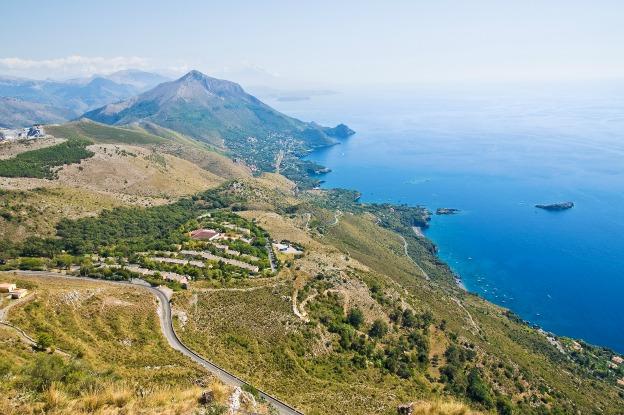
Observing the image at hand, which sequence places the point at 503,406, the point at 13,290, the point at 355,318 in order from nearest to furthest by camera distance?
the point at 13,290 < the point at 503,406 < the point at 355,318

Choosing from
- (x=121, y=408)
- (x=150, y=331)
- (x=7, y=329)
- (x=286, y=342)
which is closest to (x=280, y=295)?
(x=286, y=342)

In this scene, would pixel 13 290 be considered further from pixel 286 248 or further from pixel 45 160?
pixel 45 160

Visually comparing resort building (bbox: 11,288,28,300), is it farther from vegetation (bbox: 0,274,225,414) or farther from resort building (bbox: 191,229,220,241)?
resort building (bbox: 191,229,220,241)

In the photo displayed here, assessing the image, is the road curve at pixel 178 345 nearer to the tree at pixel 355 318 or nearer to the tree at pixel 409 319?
the tree at pixel 355 318

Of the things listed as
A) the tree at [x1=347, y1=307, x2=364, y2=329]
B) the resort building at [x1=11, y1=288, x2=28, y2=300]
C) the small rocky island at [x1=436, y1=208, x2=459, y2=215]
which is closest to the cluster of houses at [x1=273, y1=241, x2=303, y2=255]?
the tree at [x1=347, y1=307, x2=364, y2=329]

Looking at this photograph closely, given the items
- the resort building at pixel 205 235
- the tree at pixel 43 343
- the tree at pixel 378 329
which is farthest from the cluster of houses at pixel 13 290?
the tree at pixel 378 329

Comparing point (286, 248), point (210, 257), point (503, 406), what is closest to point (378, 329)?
point (503, 406)
